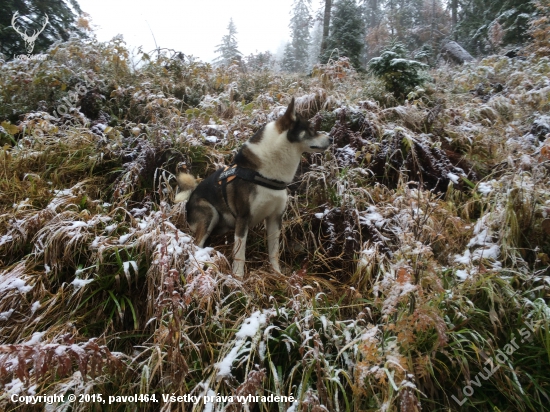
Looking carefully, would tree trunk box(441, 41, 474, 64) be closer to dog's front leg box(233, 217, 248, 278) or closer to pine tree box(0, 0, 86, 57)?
pine tree box(0, 0, 86, 57)

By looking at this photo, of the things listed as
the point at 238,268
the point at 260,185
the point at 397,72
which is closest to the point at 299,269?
the point at 238,268

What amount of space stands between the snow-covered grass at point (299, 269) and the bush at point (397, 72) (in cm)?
104

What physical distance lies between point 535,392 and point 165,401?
2.13 meters

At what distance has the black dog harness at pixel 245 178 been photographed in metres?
3.12

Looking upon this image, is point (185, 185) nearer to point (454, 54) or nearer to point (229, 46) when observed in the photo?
point (454, 54)

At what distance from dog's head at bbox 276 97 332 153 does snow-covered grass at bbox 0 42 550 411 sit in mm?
628

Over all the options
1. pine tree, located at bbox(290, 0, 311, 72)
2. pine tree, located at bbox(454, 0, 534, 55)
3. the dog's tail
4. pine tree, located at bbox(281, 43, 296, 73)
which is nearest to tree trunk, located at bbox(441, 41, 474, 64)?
pine tree, located at bbox(454, 0, 534, 55)

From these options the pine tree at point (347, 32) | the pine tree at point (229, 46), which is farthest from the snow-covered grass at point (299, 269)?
the pine tree at point (229, 46)

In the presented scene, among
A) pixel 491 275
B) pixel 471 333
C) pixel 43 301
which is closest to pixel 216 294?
pixel 43 301

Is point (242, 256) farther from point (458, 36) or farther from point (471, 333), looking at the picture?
point (458, 36)

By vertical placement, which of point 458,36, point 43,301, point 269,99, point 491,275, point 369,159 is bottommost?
point 43,301

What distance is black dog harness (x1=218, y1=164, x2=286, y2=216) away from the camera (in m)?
3.12

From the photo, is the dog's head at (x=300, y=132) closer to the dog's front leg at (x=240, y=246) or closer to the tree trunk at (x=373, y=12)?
the dog's front leg at (x=240, y=246)

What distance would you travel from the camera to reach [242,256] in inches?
121
